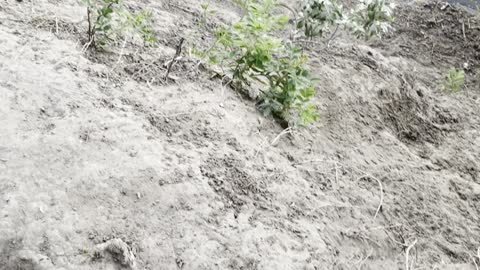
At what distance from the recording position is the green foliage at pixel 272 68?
2871 mm

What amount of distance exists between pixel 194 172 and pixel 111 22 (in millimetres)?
1386

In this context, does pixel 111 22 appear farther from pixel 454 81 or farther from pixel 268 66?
pixel 454 81

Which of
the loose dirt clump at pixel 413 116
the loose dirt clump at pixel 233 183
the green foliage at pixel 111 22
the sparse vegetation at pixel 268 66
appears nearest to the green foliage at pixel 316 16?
the loose dirt clump at pixel 413 116

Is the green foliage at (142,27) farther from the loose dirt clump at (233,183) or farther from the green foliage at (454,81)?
the green foliage at (454,81)

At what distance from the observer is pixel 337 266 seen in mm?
2168

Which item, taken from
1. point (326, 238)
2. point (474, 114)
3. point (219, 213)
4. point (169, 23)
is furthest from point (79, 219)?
point (474, 114)

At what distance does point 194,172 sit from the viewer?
7.52 feet

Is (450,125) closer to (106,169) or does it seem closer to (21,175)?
(106,169)

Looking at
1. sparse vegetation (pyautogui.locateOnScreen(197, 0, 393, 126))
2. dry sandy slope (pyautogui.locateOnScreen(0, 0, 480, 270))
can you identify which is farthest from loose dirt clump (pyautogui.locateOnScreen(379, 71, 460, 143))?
sparse vegetation (pyautogui.locateOnScreen(197, 0, 393, 126))

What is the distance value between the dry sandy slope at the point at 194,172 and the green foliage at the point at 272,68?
11 centimetres

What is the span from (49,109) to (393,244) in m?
1.65

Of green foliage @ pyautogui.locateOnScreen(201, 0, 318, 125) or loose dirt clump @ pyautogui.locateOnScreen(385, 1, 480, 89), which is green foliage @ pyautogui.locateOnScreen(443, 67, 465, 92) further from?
green foliage @ pyautogui.locateOnScreen(201, 0, 318, 125)

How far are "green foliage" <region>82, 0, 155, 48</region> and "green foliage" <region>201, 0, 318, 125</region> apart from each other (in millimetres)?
558

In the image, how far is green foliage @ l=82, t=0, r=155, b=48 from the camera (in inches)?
114
